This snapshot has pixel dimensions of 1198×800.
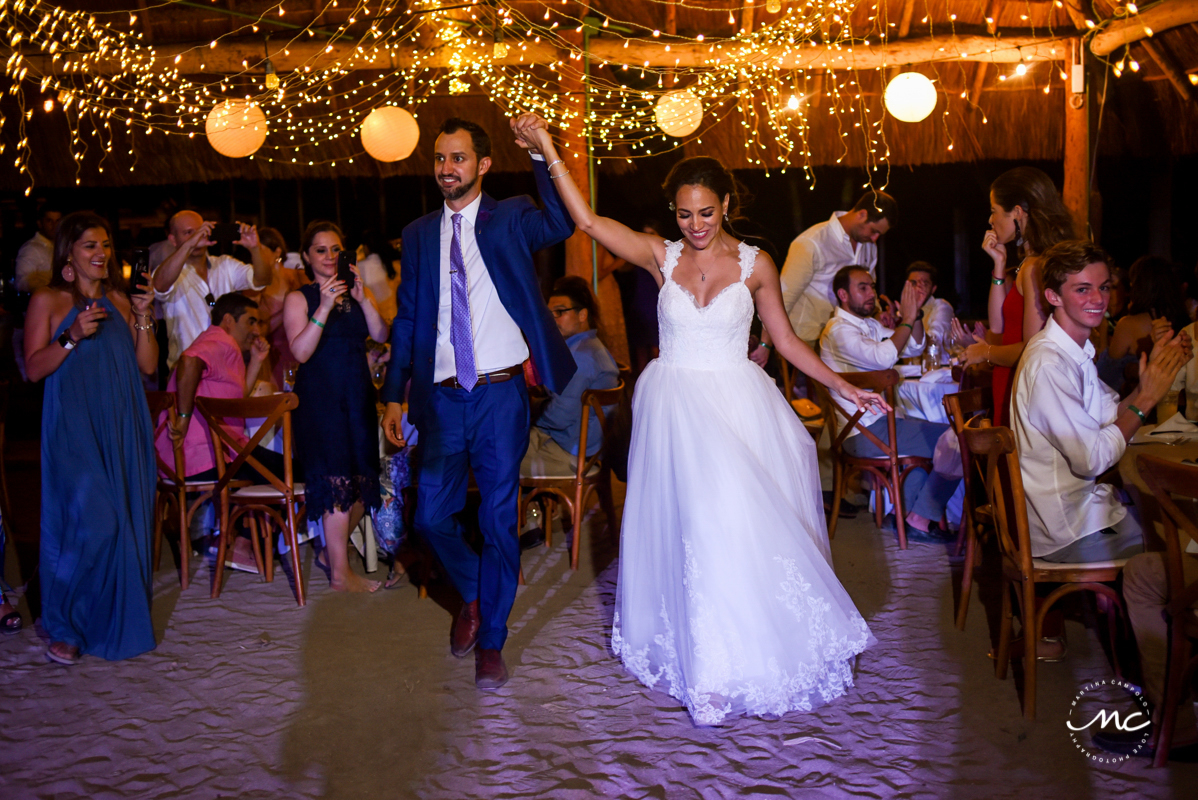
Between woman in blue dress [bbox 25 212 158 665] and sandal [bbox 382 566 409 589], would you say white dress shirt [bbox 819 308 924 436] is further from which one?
woman in blue dress [bbox 25 212 158 665]

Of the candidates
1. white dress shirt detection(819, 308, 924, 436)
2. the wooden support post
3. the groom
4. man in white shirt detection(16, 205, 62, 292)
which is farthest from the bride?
man in white shirt detection(16, 205, 62, 292)

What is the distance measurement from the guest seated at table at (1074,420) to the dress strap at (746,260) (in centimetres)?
88

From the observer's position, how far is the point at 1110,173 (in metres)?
9.83

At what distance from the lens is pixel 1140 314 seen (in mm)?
5184

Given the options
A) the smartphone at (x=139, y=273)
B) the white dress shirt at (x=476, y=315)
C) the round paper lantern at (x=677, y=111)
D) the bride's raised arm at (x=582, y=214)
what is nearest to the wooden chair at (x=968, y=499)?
the bride's raised arm at (x=582, y=214)

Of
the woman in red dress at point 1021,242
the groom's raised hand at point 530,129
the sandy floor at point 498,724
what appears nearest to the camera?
the sandy floor at point 498,724

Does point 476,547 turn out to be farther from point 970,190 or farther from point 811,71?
point 970,190

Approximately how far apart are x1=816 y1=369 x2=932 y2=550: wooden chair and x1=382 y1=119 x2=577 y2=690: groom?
5.79ft

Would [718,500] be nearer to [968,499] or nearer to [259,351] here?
[968,499]

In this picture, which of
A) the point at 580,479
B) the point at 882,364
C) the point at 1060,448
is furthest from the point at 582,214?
the point at 882,364

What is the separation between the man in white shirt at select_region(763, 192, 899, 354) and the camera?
6.10 meters

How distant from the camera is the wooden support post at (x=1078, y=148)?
701 centimetres

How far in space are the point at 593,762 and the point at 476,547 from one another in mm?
2078

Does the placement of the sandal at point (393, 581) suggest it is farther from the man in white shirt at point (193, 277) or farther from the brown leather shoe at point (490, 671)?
the man in white shirt at point (193, 277)
